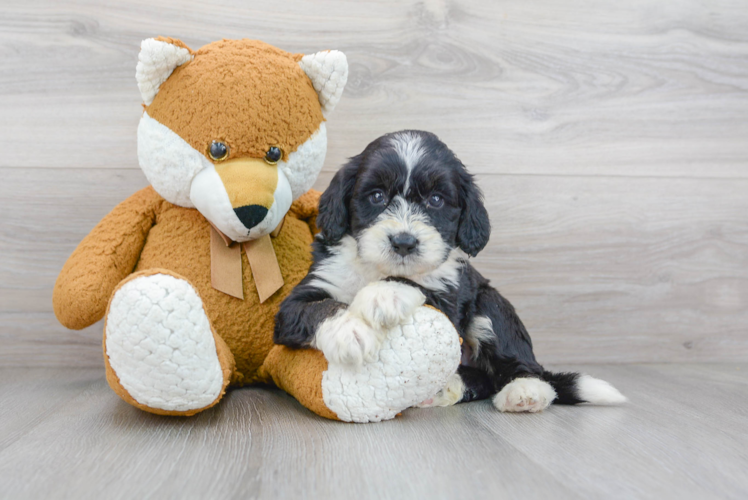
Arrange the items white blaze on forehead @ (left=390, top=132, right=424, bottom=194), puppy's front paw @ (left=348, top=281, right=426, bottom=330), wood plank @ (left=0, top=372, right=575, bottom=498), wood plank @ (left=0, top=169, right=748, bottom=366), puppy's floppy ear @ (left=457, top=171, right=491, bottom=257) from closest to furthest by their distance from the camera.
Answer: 1. wood plank @ (left=0, top=372, right=575, bottom=498)
2. puppy's front paw @ (left=348, top=281, right=426, bottom=330)
3. white blaze on forehead @ (left=390, top=132, right=424, bottom=194)
4. puppy's floppy ear @ (left=457, top=171, right=491, bottom=257)
5. wood plank @ (left=0, top=169, right=748, bottom=366)

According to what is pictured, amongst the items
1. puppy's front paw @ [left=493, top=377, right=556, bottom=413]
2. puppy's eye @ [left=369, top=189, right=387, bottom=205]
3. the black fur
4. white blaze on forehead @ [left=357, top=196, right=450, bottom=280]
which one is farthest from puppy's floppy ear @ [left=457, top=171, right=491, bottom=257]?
puppy's front paw @ [left=493, top=377, right=556, bottom=413]

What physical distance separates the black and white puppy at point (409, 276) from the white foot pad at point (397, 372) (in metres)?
0.04

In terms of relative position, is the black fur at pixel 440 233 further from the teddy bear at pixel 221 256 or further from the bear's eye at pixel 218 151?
the bear's eye at pixel 218 151

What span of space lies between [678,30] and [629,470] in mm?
2071

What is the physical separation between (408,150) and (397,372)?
61cm

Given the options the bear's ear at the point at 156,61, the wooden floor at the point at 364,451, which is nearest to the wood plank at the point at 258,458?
the wooden floor at the point at 364,451

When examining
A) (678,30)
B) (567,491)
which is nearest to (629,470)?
(567,491)

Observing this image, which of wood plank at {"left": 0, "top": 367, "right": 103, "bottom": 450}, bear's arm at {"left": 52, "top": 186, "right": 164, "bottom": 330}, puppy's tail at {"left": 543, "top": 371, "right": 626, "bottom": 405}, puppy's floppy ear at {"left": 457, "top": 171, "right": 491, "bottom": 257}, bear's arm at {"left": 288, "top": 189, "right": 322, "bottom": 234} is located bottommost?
wood plank at {"left": 0, "top": 367, "right": 103, "bottom": 450}

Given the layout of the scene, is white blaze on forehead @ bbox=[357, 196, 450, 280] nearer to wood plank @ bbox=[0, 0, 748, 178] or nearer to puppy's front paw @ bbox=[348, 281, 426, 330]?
puppy's front paw @ bbox=[348, 281, 426, 330]

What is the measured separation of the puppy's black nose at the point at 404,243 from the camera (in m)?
1.48

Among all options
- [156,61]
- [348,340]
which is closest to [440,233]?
[348,340]

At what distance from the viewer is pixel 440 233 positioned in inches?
62.9

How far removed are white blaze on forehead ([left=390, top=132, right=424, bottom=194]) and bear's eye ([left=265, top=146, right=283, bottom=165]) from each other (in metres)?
0.34

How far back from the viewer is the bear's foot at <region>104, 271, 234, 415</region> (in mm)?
1310
